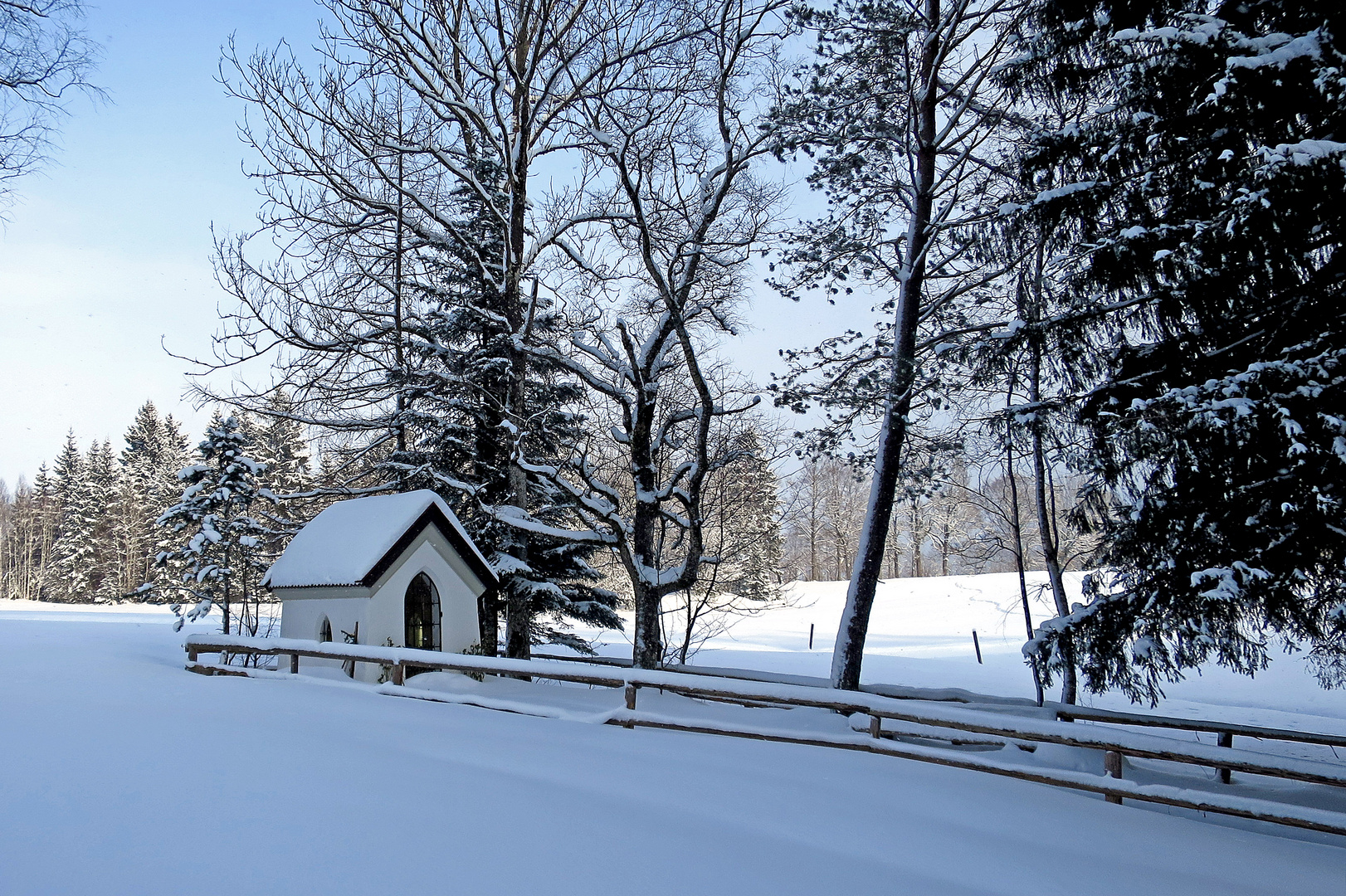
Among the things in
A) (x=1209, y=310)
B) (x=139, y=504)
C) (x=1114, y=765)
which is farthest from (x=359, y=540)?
(x=139, y=504)

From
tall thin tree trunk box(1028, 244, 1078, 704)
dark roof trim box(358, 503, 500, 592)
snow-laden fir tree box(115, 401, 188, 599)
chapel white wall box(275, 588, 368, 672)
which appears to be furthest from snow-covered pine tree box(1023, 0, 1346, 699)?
snow-laden fir tree box(115, 401, 188, 599)

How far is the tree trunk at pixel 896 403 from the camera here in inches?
459

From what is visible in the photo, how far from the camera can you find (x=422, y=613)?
14070 mm

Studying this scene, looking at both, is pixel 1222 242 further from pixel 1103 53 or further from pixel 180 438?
pixel 180 438

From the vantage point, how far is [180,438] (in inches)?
2079

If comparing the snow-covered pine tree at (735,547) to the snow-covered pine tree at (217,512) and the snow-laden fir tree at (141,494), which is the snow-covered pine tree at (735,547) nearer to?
the snow-covered pine tree at (217,512)

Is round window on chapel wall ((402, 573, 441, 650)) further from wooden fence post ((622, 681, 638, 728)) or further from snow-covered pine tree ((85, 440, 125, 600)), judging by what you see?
snow-covered pine tree ((85, 440, 125, 600))

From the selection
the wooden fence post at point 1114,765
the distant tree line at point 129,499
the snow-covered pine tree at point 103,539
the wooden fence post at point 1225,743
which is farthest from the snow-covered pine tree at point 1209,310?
the snow-covered pine tree at point 103,539

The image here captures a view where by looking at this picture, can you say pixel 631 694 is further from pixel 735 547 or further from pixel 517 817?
pixel 735 547

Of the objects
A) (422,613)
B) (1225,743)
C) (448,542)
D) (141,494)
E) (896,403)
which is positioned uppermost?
(141,494)

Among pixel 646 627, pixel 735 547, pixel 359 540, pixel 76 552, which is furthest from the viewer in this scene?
pixel 76 552

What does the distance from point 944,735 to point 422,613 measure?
356 inches

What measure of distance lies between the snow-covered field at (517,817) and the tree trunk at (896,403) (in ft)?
10.6

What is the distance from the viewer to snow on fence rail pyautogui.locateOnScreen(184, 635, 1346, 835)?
620cm
